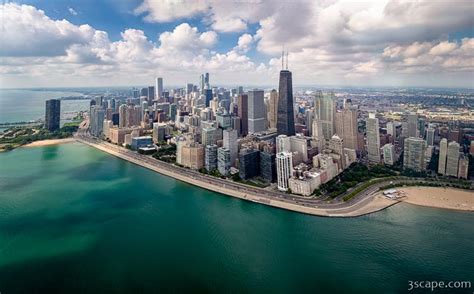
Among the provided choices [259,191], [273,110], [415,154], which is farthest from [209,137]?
[415,154]

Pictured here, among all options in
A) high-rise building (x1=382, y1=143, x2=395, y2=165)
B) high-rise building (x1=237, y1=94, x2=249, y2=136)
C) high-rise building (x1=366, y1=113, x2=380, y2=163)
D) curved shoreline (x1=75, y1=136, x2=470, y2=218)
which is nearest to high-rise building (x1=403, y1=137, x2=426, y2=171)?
high-rise building (x1=382, y1=143, x2=395, y2=165)

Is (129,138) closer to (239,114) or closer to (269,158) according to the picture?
(239,114)

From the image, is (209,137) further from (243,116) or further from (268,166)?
(243,116)

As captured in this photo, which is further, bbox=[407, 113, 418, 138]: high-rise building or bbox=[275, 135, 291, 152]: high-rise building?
bbox=[407, 113, 418, 138]: high-rise building

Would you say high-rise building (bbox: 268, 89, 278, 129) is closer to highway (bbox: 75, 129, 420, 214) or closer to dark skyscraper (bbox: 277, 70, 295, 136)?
dark skyscraper (bbox: 277, 70, 295, 136)

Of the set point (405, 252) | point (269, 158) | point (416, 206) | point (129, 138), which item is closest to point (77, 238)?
point (269, 158)
